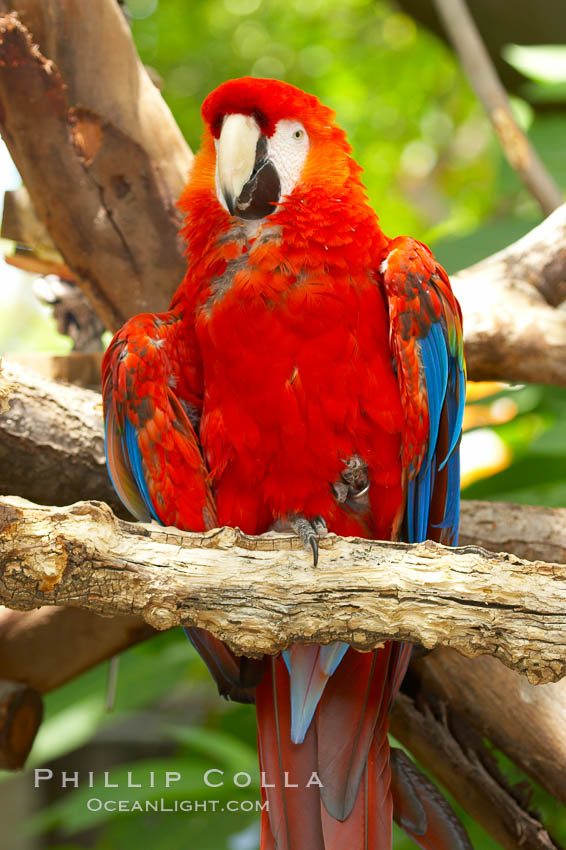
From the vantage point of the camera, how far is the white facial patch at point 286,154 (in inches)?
46.3

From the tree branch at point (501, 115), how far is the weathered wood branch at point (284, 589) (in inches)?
56.7

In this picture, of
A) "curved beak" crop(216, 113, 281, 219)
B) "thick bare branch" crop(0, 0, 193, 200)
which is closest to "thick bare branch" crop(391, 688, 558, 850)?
"curved beak" crop(216, 113, 281, 219)

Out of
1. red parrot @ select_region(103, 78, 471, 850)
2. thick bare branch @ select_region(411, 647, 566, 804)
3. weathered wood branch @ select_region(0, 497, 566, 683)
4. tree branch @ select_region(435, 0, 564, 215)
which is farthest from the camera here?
tree branch @ select_region(435, 0, 564, 215)

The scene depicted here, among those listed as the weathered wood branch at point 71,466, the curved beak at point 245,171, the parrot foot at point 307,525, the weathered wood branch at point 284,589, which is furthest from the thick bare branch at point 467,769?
the curved beak at point 245,171

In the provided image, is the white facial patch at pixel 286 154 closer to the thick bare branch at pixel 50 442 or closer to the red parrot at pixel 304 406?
the red parrot at pixel 304 406

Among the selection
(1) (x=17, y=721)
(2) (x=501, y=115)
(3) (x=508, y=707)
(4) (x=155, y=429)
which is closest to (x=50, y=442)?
(4) (x=155, y=429)

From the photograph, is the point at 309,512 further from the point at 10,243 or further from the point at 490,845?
the point at 10,243

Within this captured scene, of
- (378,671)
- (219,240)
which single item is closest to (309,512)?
(378,671)

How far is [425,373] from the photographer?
115 centimetres

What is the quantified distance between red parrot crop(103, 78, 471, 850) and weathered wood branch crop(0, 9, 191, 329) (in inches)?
14.8

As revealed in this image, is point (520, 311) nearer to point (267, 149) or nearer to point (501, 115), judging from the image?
point (267, 149)

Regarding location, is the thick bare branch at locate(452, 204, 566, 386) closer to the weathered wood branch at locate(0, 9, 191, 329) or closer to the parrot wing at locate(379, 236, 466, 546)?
the parrot wing at locate(379, 236, 466, 546)

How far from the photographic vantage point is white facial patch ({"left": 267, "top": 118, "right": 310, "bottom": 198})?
1175 millimetres

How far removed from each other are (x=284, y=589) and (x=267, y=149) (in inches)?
26.4
